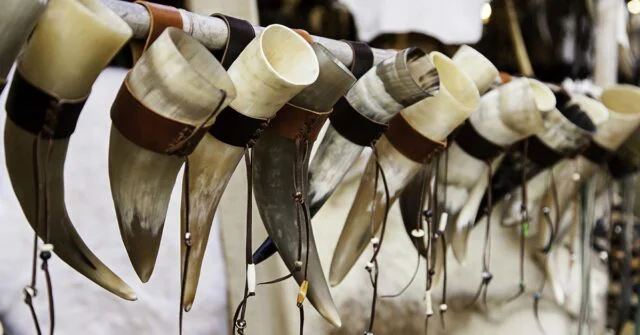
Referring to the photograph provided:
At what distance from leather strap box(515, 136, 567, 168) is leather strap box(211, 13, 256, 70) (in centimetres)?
60

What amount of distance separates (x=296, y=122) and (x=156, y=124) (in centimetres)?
18

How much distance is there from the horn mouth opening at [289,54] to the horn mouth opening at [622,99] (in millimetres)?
865

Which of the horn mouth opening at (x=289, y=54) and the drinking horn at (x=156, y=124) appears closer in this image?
the drinking horn at (x=156, y=124)

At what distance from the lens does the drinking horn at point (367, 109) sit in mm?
788

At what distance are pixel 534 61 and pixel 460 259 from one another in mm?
1628

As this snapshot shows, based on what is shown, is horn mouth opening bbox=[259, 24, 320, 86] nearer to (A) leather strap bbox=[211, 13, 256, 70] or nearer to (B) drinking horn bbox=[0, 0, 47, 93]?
(A) leather strap bbox=[211, 13, 256, 70]

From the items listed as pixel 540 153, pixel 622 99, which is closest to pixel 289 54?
pixel 540 153

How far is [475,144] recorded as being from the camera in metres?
1.08

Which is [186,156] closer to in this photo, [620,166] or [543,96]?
[543,96]

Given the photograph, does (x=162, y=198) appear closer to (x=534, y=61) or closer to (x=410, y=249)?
(x=410, y=249)

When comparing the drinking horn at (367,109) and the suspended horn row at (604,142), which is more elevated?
the drinking horn at (367,109)

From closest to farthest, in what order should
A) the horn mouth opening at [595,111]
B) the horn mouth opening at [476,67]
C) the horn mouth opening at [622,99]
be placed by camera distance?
the horn mouth opening at [476,67], the horn mouth opening at [595,111], the horn mouth opening at [622,99]

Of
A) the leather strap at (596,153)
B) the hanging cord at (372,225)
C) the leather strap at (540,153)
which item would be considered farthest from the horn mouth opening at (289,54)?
the leather strap at (596,153)

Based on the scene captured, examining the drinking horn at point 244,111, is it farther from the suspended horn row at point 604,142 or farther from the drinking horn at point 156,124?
the suspended horn row at point 604,142
